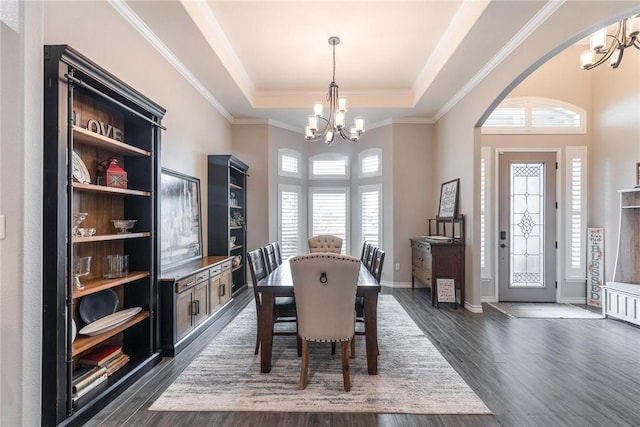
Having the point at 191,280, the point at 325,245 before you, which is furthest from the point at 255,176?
the point at 191,280

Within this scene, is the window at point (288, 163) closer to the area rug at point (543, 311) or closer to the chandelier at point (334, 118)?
the chandelier at point (334, 118)

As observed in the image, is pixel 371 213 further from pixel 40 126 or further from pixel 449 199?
pixel 40 126

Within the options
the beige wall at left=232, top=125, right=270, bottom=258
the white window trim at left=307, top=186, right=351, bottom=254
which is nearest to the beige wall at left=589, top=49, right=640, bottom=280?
the white window trim at left=307, top=186, right=351, bottom=254

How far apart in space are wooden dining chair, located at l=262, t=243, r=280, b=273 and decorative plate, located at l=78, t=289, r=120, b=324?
4.57 feet

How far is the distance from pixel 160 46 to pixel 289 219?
3746 millimetres

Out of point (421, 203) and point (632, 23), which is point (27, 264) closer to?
point (632, 23)

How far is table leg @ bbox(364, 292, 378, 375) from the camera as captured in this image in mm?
2549

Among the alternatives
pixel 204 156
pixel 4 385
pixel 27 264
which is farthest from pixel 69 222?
pixel 204 156

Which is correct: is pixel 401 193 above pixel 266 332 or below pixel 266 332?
above

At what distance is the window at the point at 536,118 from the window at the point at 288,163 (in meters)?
3.62

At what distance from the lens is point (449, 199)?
505 cm

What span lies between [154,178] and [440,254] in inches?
158

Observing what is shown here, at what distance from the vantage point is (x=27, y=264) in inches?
66.3

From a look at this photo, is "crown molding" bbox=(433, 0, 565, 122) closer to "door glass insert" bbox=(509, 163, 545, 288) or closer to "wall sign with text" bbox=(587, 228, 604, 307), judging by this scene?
"door glass insert" bbox=(509, 163, 545, 288)
